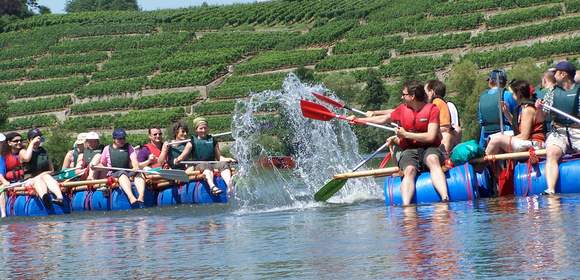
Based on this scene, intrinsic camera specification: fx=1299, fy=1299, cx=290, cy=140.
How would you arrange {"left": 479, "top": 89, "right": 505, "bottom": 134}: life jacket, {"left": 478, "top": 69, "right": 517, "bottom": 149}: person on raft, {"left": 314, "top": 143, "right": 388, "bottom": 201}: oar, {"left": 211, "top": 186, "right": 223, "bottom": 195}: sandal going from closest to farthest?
{"left": 478, "top": 69, "right": 517, "bottom": 149}: person on raft < {"left": 479, "top": 89, "right": 505, "bottom": 134}: life jacket < {"left": 314, "top": 143, "right": 388, "bottom": 201}: oar < {"left": 211, "top": 186, "right": 223, "bottom": 195}: sandal

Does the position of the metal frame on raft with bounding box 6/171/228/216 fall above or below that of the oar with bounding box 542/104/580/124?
below

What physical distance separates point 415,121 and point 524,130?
4.36 feet

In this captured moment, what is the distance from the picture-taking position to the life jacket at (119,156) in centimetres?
2053

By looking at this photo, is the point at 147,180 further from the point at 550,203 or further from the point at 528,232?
the point at 528,232

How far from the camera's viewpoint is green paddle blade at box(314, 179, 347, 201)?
652 inches

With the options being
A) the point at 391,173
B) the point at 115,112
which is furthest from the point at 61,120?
the point at 391,173

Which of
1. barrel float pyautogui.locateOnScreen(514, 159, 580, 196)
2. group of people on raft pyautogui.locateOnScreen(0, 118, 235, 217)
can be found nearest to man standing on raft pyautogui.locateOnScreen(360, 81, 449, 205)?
barrel float pyautogui.locateOnScreen(514, 159, 580, 196)

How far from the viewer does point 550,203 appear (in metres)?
13.8

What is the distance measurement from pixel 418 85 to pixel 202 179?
626 centimetres

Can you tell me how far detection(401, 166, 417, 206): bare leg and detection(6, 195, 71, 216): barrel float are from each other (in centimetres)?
730

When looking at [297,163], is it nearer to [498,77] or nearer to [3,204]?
[3,204]

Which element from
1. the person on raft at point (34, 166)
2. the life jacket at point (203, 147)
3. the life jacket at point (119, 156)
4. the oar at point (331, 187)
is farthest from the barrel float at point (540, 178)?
the person on raft at point (34, 166)

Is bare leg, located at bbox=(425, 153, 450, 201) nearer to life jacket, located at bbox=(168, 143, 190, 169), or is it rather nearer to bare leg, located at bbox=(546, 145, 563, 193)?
bare leg, located at bbox=(546, 145, 563, 193)

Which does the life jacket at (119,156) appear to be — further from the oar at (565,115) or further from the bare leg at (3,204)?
the oar at (565,115)
